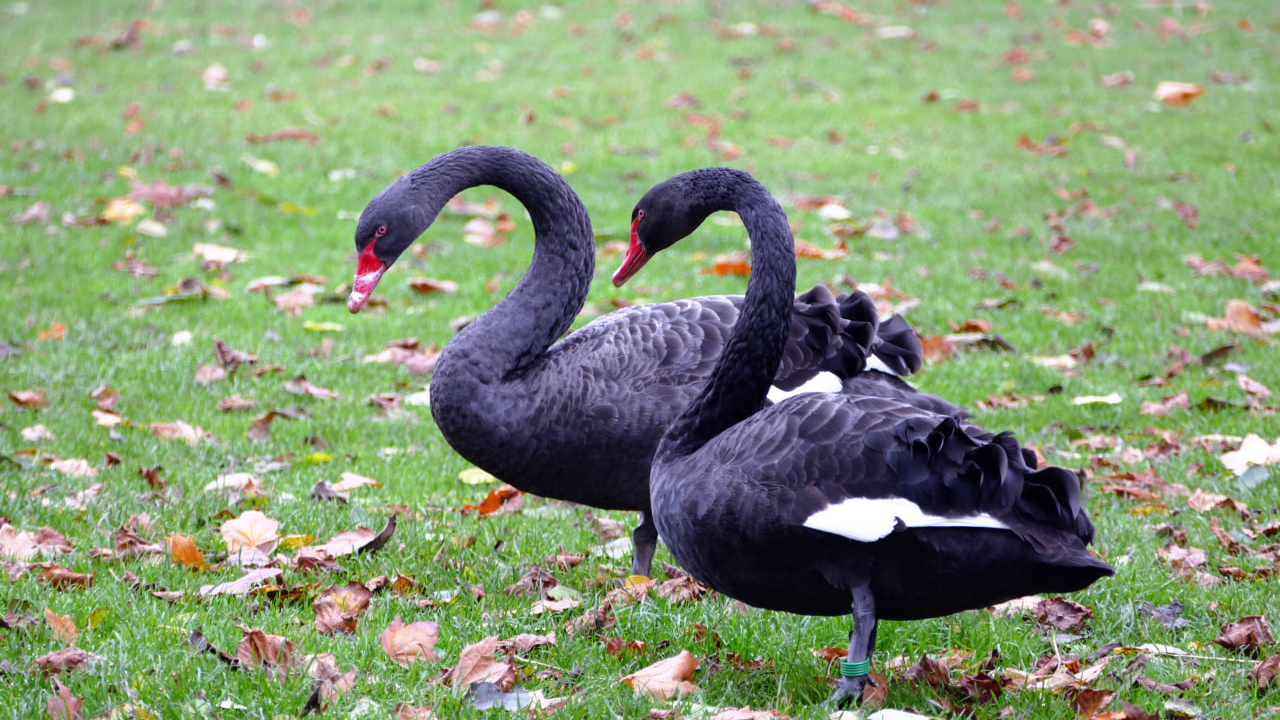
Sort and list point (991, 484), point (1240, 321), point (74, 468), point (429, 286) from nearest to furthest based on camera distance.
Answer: point (991, 484) < point (74, 468) < point (1240, 321) < point (429, 286)

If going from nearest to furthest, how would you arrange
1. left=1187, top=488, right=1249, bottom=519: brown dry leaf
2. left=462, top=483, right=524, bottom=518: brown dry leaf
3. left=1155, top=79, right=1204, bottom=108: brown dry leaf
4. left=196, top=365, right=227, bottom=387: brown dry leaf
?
→ left=1187, top=488, right=1249, bottom=519: brown dry leaf < left=462, top=483, right=524, bottom=518: brown dry leaf < left=196, top=365, right=227, bottom=387: brown dry leaf < left=1155, top=79, right=1204, bottom=108: brown dry leaf

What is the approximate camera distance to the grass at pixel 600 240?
2949 mm

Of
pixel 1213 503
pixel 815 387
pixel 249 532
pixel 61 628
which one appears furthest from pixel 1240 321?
pixel 61 628

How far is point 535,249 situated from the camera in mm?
3736

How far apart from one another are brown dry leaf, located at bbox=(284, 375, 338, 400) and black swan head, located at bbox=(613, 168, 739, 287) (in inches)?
85.4

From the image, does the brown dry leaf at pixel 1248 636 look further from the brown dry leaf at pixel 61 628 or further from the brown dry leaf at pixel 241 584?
the brown dry leaf at pixel 61 628

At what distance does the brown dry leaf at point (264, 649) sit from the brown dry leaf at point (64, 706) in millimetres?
332

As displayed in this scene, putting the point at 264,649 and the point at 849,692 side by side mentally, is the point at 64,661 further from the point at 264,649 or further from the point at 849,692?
the point at 849,692

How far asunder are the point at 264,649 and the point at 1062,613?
200cm

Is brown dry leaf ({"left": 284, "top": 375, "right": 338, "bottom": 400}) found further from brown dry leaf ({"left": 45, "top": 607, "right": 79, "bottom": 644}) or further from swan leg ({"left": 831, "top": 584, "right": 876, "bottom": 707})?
swan leg ({"left": 831, "top": 584, "right": 876, "bottom": 707})

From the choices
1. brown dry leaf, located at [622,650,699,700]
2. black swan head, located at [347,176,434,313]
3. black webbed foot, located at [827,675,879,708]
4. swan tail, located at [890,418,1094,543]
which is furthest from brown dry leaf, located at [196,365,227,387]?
swan tail, located at [890,418,1094,543]

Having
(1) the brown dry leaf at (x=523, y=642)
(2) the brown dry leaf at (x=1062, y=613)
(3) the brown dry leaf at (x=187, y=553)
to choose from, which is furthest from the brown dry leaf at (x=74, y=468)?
(2) the brown dry leaf at (x=1062, y=613)

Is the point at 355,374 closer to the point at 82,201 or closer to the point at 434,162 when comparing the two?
the point at 434,162

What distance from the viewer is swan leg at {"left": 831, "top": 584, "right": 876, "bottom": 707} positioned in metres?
2.44
